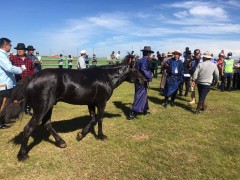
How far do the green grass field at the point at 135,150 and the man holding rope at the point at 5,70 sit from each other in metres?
1.11

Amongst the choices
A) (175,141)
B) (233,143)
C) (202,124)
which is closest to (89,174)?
(175,141)

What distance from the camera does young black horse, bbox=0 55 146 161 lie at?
458 centimetres

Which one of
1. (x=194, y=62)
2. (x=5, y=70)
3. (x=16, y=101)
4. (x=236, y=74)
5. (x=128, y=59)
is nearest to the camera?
(x=16, y=101)

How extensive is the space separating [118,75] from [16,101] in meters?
2.41

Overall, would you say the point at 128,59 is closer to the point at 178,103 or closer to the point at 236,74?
the point at 178,103

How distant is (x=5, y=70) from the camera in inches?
215

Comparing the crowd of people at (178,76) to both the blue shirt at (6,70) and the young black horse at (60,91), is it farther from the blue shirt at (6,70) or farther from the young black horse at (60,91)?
the blue shirt at (6,70)

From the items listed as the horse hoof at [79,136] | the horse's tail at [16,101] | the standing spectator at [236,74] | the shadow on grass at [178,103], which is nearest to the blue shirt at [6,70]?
the horse's tail at [16,101]

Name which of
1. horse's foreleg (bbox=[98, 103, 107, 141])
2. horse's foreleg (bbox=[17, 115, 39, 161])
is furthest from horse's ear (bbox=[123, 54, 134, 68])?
horse's foreleg (bbox=[17, 115, 39, 161])

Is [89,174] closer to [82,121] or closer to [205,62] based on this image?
[82,121]

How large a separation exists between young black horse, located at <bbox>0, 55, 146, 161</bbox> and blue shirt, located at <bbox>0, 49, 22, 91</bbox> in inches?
24.0

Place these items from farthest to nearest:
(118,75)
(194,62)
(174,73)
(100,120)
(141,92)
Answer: (194,62), (174,73), (141,92), (118,75), (100,120)

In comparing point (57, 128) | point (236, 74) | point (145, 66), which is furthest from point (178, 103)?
point (236, 74)

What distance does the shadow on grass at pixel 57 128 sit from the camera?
5.55 meters
